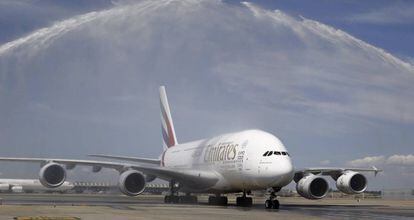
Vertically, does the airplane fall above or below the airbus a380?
above

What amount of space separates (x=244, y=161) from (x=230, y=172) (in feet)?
5.81

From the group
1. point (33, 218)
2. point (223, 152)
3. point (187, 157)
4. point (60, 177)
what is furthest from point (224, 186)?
point (33, 218)

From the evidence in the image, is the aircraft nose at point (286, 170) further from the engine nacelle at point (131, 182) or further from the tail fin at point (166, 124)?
the tail fin at point (166, 124)

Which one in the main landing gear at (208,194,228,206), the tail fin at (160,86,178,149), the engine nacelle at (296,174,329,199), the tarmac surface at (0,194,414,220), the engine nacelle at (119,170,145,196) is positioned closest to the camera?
the tarmac surface at (0,194,414,220)

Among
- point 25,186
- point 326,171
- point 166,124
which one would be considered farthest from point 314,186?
point 25,186

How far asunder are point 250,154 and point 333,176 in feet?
28.9

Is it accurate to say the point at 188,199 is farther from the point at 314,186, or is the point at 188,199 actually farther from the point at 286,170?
the point at 286,170

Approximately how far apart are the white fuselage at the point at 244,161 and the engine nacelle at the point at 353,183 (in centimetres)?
644

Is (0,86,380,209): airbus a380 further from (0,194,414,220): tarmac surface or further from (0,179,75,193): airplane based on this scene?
(0,179,75,193): airplane

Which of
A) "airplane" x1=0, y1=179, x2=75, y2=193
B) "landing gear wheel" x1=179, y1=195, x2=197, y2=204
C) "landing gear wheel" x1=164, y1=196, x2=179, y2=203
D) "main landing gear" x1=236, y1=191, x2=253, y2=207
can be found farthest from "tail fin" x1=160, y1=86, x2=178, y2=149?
"airplane" x1=0, y1=179, x2=75, y2=193

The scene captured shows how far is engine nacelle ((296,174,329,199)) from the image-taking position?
36500 millimetres

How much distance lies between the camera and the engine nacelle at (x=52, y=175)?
40.1 m

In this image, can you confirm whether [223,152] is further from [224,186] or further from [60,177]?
[60,177]

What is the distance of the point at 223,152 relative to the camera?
3897 cm
